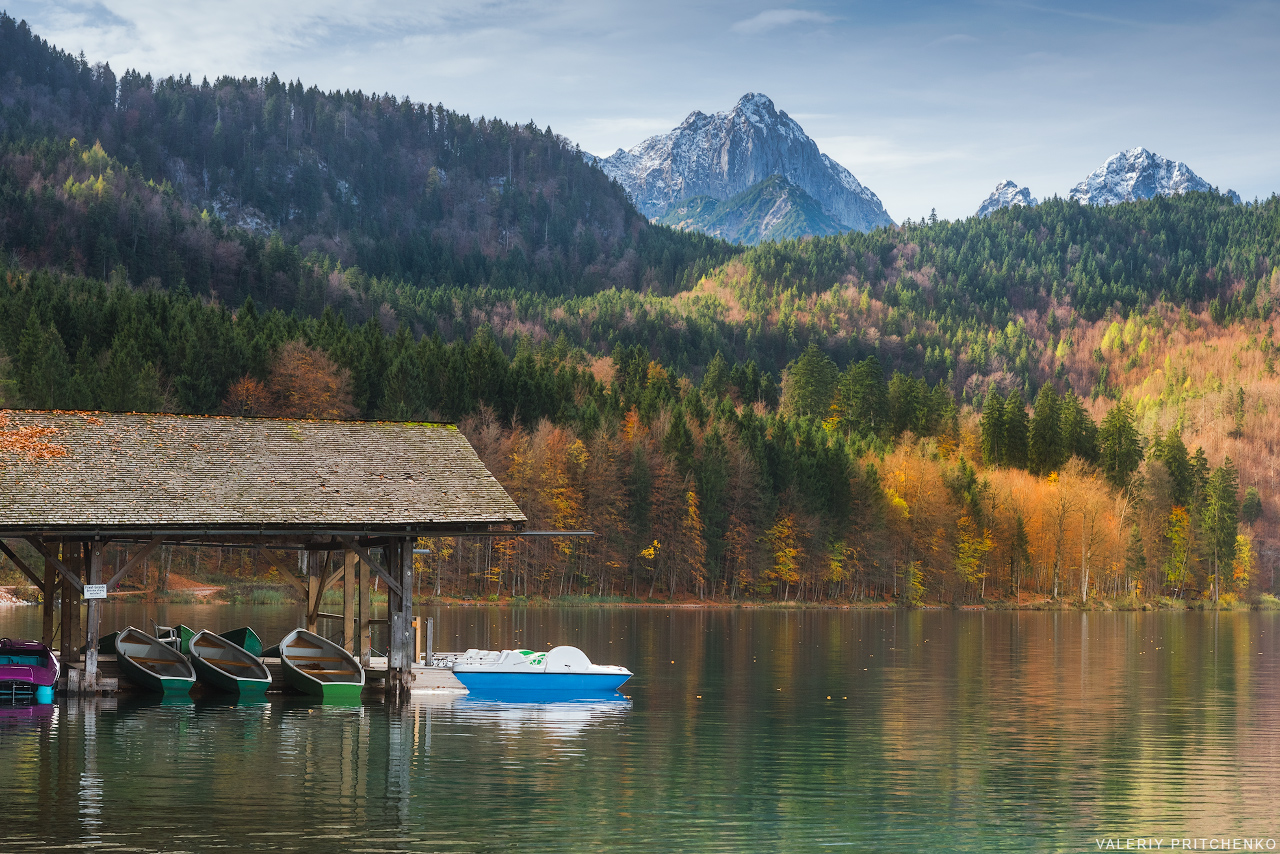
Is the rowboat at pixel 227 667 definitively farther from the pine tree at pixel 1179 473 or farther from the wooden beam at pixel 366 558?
the pine tree at pixel 1179 473

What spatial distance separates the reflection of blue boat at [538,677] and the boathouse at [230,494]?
235 centimetres

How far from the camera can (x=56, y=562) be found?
34031 millimetres

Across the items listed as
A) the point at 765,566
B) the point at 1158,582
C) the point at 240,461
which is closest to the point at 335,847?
the point at 240,461

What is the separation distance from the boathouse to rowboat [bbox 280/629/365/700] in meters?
1.21

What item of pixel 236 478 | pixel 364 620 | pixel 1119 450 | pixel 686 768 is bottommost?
pixel 686 768

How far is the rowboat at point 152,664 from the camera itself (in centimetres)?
3653

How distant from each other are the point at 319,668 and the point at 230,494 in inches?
229

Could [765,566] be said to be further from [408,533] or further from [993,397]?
[408,533]

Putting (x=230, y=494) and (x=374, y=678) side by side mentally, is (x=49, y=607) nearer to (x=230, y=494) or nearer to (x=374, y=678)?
(x=230, y=494)

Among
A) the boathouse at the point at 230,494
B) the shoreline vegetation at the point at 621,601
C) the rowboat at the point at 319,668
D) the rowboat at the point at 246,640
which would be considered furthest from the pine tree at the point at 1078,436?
the rowboat at the point at 319,668

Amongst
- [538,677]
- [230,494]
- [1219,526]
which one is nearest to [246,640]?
[230,494]

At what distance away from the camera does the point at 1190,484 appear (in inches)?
5679

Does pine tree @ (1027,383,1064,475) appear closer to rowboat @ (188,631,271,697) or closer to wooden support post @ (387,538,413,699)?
wooden support post @ (387,538,413,699)

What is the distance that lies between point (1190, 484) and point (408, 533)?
12730 cm
